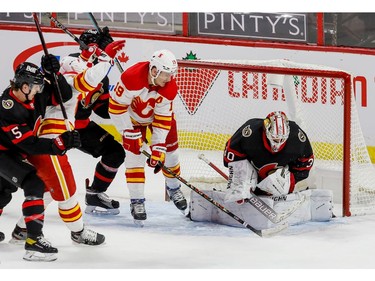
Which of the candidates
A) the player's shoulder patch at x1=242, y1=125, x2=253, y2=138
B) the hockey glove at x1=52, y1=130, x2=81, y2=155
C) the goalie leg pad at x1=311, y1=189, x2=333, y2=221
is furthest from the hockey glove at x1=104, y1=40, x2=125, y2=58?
the goalie leg pad at x1=311, y1=189, x2=333, y2=221

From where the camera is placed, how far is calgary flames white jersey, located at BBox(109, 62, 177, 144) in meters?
5.88

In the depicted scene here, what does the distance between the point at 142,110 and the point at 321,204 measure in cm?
107

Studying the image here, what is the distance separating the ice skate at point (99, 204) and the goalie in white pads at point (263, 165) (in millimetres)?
597

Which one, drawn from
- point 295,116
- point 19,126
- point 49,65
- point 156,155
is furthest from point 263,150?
point 19,126

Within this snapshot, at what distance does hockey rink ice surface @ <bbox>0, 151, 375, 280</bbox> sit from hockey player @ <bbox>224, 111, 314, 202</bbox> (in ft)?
0.73

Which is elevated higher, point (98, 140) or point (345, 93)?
point (345, 93)

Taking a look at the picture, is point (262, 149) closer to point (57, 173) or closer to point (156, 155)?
point (156, 155)

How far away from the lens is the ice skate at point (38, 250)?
17.4 ft

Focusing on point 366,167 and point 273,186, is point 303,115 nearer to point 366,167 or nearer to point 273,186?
point 366,167

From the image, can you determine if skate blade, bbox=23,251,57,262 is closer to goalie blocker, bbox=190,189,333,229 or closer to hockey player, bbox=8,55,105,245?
hockey player, bbox=8,55,105,245

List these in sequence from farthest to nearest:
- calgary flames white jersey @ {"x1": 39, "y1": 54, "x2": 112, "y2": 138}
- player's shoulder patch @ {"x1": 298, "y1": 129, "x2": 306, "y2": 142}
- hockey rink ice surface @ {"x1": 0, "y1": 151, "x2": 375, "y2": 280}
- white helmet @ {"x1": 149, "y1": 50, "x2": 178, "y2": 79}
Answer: player's shoulder patch @ {"x1": 298, "y1": 129, "x2": 306, "y2": 142}, white helmet @ {"x1": 149, "y1": 50, "x2": 178, "y2": 79}, calgary flames white jersey @ {"x1": 39, "y1": 54, "x2": 112, "y2": 138}, hockey rink ice surface @ {"x1": 0, "y1": 151, "x2": 375, "y2": 280}

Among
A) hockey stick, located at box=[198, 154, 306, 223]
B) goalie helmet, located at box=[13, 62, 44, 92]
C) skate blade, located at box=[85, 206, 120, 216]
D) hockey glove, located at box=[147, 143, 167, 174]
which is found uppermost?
goalie helmet, located at box=[13, 62, 44, 92]

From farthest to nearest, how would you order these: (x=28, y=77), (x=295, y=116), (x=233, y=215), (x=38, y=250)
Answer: (x=295, y=116) → (x=233, y=215) → (x=38, y=250) → (x=28, y=77)

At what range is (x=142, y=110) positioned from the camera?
598 cm
